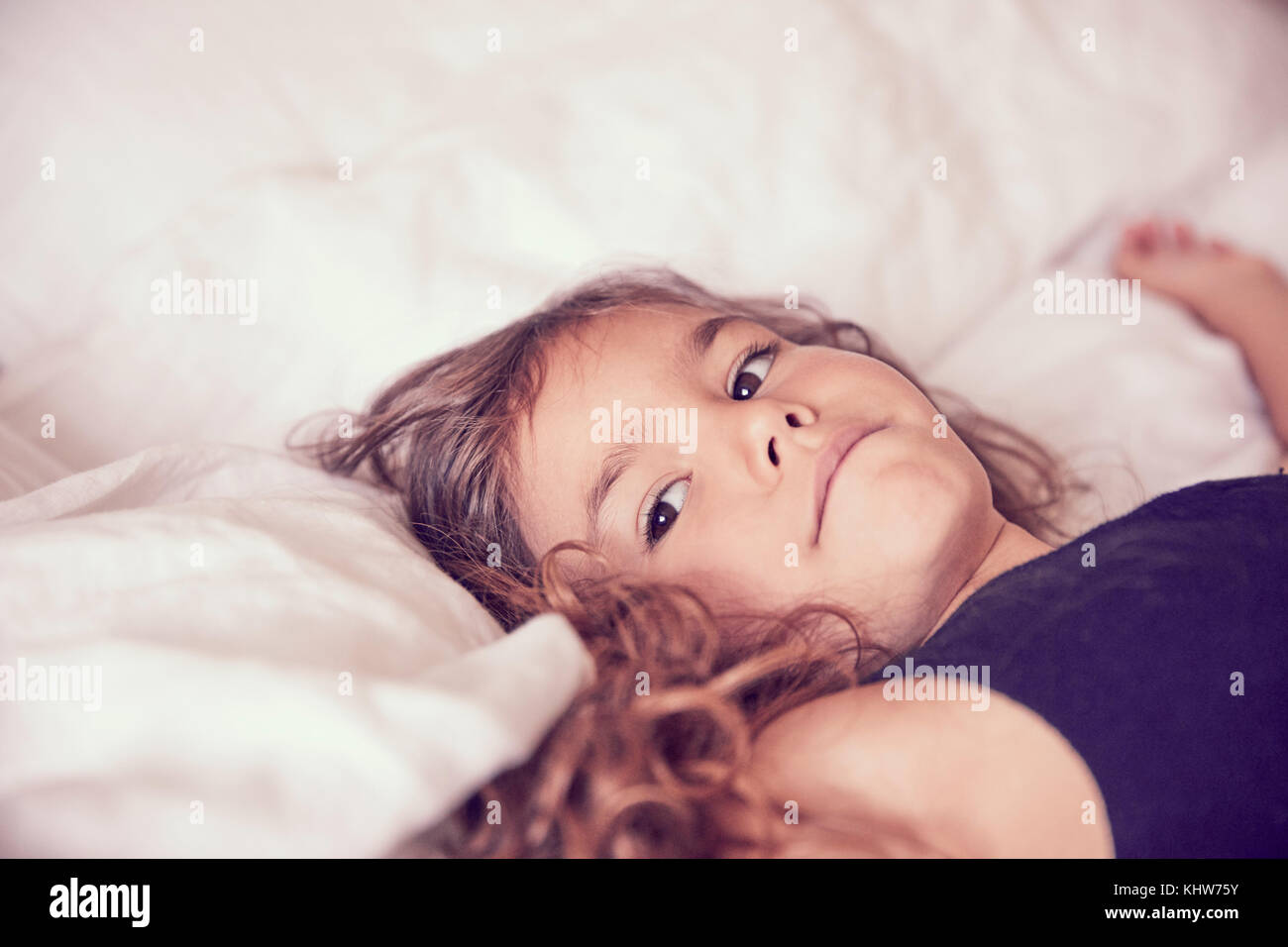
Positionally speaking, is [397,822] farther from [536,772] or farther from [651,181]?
[651,181]

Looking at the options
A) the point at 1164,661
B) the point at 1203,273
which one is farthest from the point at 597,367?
the point at 1203,273

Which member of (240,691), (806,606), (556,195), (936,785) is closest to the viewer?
(240,691)

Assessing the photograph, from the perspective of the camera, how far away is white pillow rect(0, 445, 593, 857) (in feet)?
1.86

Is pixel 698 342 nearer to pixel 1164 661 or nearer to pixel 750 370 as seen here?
pixel 750 370

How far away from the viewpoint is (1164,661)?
2.58 feet

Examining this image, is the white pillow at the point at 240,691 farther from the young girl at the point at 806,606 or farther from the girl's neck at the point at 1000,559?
the girl's neck at the point at 1000,559

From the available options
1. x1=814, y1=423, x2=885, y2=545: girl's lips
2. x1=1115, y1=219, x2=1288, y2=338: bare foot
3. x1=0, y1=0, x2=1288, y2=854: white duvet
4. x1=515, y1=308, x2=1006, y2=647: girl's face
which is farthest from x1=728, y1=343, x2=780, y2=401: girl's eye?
x1=1115, y1=219, x2=1288, y2=338: bare foot

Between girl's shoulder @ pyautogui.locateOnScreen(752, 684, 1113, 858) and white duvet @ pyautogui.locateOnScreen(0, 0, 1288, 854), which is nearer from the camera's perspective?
girl's shoulder @ pyautogui.locateOnScreen(752, 684, 1113, 858)

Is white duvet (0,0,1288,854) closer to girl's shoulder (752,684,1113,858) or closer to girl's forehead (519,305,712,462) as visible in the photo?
girl's forehead (519,305,712,462)

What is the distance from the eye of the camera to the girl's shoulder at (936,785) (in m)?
0.71

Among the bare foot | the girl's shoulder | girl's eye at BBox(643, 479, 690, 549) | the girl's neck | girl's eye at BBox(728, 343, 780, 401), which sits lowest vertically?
the girl's shoulder

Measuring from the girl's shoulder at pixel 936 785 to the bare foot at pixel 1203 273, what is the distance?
831mm

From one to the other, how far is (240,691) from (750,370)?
62 centimetres
